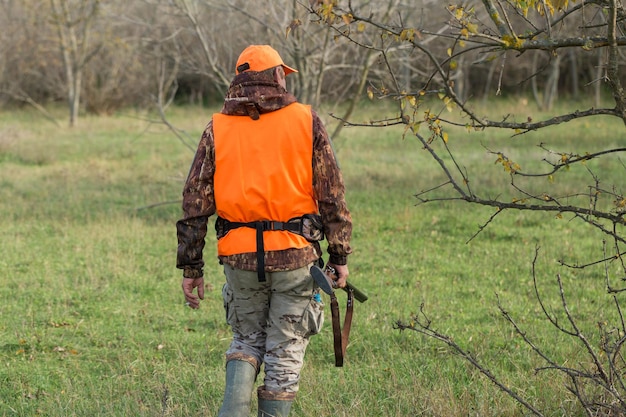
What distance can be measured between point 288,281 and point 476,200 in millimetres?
949

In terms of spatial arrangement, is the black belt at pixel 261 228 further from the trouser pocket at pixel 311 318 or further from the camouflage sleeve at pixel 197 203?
the trouser pocket at pixel 311 318

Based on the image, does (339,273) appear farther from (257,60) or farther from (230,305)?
(257,60)

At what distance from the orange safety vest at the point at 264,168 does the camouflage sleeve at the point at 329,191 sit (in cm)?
5

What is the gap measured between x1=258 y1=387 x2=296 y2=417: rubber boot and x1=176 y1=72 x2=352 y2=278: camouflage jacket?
0.60m

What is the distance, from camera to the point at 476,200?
14.0ft

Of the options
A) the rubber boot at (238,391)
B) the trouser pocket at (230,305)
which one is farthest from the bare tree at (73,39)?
the rubber boot at (238,391)

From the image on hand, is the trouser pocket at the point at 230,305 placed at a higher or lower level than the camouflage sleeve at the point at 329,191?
lower

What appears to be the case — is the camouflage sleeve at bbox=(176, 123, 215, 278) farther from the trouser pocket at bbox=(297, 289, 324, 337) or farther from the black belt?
the trouser pocket at bbox=(297, 289, 324, 337)

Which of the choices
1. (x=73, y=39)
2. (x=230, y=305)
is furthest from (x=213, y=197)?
(x=73, y=39)

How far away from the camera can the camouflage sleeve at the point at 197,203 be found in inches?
172

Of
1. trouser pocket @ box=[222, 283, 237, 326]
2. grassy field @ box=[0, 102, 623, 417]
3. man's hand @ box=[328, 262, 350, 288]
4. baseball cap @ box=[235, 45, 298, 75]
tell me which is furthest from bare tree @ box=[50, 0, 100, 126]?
man's hand @ box=[328, 262, 350, 288]

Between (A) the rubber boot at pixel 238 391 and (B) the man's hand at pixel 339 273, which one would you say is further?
(B) the man's hand at pixel 339 273

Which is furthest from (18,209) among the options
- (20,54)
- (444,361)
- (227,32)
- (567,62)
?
(567,62)

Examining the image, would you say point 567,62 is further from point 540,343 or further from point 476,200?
point 476,200
